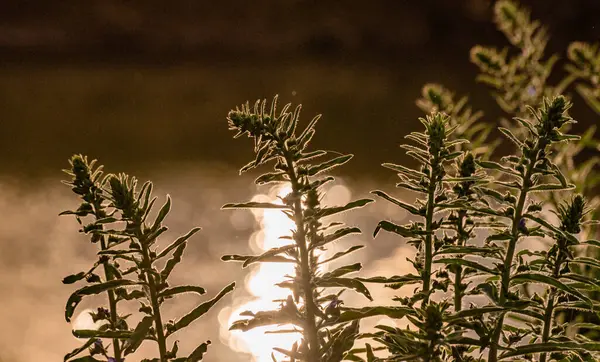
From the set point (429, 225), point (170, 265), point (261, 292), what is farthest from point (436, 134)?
point (261, 292)

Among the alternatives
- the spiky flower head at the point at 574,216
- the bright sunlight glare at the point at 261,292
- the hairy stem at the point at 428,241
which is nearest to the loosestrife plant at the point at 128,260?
the hairy stem at the point at 428,241

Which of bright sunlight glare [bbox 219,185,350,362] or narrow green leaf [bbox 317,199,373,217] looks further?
bright sunlight glare [bbox 219,185,350,362]

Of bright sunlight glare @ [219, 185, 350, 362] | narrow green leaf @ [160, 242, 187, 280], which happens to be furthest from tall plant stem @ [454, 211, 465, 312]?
bright sunlight glare @ [219, 185, 350, 362]

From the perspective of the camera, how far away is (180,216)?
9.24 feet

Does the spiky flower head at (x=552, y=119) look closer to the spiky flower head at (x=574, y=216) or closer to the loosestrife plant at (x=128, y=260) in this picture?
the spiky flower head at (x=574, y=216)

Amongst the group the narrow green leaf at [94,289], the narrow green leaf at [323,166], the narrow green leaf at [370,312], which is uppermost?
the narrow green leaf at [323,166]

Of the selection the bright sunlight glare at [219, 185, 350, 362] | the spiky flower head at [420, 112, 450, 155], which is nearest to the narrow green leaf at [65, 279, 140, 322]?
the spiky flower head at [420, 112, 450, 155]

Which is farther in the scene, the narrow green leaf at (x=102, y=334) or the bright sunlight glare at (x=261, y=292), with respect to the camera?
the bright sunlight glare at (x=261, y=292)

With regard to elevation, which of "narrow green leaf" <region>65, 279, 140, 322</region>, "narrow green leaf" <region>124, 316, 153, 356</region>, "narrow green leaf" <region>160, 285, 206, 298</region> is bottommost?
"narrow green leaf" <region>124, 316, 153, 356</region>

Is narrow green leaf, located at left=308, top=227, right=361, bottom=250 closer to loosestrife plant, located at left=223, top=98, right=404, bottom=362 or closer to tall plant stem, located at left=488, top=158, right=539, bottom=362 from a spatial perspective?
loosestrife plant, located at left=223, top=98, right=404, bottom=362

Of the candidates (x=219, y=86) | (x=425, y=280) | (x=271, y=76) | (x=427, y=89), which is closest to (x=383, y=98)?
(x=271, y=76)

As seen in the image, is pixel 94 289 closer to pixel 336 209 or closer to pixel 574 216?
pixel 336 209

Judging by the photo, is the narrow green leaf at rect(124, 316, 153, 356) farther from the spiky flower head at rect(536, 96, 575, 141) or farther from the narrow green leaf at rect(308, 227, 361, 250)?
the spiky flower head at rect(536, 96, 575, 141)

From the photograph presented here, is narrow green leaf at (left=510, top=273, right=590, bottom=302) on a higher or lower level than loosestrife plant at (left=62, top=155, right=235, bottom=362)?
lower
